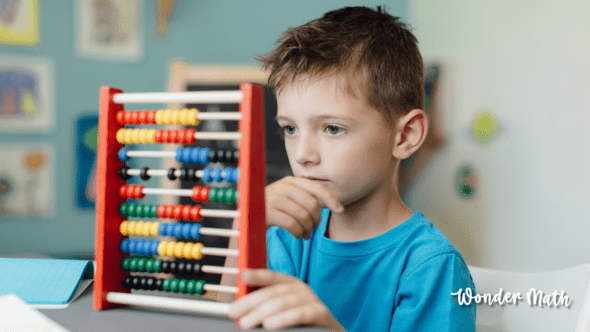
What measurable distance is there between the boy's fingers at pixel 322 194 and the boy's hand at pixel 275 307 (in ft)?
0.70

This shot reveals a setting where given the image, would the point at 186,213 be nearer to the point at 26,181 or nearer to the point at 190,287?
the point at 190,287

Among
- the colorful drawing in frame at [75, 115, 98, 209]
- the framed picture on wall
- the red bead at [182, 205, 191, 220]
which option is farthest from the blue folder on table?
the framed picture on wall

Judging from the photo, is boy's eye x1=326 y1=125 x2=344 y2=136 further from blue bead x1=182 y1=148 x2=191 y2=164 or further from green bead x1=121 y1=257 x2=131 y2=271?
green bead x1=121 y1=257 x2=131 y2=271

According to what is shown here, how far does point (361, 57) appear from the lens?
92cm

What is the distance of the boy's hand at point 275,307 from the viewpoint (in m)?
A: 0.50

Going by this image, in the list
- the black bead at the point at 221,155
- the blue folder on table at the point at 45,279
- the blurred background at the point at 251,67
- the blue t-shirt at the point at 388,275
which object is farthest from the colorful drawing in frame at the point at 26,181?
the black bead at the point at 221,155

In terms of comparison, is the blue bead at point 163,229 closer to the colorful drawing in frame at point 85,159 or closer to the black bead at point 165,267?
the black bead at point 165,267

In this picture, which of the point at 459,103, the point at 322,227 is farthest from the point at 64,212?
the point at 459,103

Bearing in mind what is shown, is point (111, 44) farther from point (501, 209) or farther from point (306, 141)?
point (501, 209)

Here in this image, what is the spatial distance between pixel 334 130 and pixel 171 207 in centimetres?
36

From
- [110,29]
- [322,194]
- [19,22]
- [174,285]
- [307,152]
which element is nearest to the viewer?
[174,285]

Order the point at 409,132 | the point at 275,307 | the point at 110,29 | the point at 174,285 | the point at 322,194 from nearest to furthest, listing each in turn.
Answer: the point at 275,307 → the point at 174,285 → the point at 322,194 → the point at 409,132 → the point at 110,29

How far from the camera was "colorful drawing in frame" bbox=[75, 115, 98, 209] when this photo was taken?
Answer: 7.18ft

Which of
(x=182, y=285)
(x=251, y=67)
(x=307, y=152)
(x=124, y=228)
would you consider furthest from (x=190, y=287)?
(x=251, y=67)
